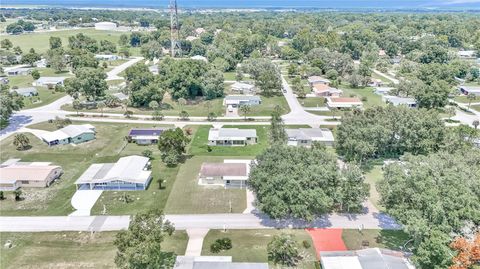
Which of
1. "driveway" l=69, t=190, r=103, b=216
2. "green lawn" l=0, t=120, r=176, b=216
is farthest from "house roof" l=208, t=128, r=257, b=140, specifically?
"driveway" l=69, t=190, r=103, b=216

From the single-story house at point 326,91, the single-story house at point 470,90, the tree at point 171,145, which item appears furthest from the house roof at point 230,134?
the single-story house at point 470,90

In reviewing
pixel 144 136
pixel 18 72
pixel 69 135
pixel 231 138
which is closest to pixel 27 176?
pixel 69 135

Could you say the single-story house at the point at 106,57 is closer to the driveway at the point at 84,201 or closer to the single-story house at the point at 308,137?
the single-story house at the point at 308,137

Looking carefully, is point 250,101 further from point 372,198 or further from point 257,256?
point 257,256

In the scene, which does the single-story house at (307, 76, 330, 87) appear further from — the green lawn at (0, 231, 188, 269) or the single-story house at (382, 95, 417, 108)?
the green lawn at (0, 231, 188, 269)

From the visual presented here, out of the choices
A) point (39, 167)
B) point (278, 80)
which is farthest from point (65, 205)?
point (278, 80)

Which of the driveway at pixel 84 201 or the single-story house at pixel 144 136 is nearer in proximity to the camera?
the driveway at pixel 84 201
